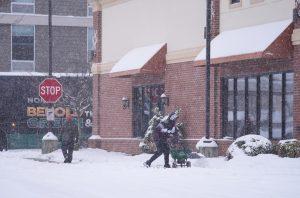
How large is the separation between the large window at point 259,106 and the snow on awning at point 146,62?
12.0 ft

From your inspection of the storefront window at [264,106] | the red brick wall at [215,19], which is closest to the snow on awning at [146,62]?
the red brick wall at [215,19]

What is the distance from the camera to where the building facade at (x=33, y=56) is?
3672 cm

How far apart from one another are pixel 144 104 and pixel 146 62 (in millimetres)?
3037

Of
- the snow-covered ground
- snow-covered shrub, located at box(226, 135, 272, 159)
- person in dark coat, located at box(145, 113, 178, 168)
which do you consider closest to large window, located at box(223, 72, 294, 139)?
snow-covered shrub, located at box(226, 135, 272, 159)

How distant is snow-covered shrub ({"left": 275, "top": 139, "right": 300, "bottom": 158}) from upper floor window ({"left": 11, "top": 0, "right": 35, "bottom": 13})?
24356 millimetres

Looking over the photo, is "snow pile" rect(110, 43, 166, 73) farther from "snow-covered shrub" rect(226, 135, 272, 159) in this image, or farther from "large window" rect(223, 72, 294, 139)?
"snow-covered shrub" rect(226, 135, 272, 159)

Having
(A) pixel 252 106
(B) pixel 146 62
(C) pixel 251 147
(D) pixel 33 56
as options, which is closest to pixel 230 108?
(A) pixel 252 106

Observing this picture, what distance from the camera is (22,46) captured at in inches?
1543

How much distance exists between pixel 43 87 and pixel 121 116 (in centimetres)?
478

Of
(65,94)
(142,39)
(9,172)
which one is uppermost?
(142,39)

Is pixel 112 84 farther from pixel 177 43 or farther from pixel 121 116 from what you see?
pixel 177 43

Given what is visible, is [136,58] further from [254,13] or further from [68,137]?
[254,13]

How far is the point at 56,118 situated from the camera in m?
37.7

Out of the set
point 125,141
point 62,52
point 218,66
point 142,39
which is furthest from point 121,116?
point 62,52
